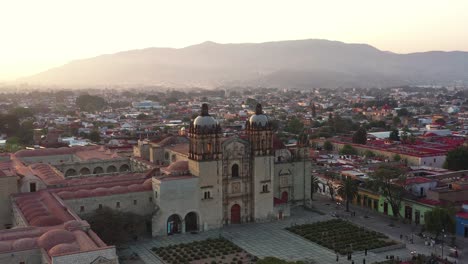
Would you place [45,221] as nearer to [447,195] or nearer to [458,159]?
[447,195]

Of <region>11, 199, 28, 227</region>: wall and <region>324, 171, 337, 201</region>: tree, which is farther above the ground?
<region>11, 199, 28, 227</region>: wall

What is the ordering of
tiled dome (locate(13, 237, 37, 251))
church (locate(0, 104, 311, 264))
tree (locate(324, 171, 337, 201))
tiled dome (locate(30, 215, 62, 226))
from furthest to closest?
tree (locate(324, 171, 337, 201)) → church (locate(0, 104, 311, 264)) → tiled dome (locate(30, 215, 62, 226)) → tiled dome (locate(13, 237, 37, 251))

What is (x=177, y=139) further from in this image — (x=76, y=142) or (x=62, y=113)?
(x=62, y=113)

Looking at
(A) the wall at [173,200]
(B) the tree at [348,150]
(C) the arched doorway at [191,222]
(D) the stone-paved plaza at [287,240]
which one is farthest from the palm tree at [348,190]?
(B) the tree at [348,150]

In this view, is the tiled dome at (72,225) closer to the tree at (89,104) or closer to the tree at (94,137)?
the tree at (94,137)

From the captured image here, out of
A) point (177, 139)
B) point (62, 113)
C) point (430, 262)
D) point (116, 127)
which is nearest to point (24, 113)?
point (116, 127)

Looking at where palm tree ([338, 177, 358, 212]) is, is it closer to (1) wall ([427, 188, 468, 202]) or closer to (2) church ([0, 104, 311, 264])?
(2) church ([0, 104, 311, 264])

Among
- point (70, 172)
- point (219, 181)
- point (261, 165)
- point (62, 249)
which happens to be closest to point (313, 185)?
point (261, 165)

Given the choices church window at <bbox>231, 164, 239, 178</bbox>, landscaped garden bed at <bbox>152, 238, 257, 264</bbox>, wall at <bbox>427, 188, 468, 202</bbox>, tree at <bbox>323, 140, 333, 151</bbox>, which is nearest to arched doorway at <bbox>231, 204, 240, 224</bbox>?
church window at <bbox>231, 164, 239, 178</bbox>
